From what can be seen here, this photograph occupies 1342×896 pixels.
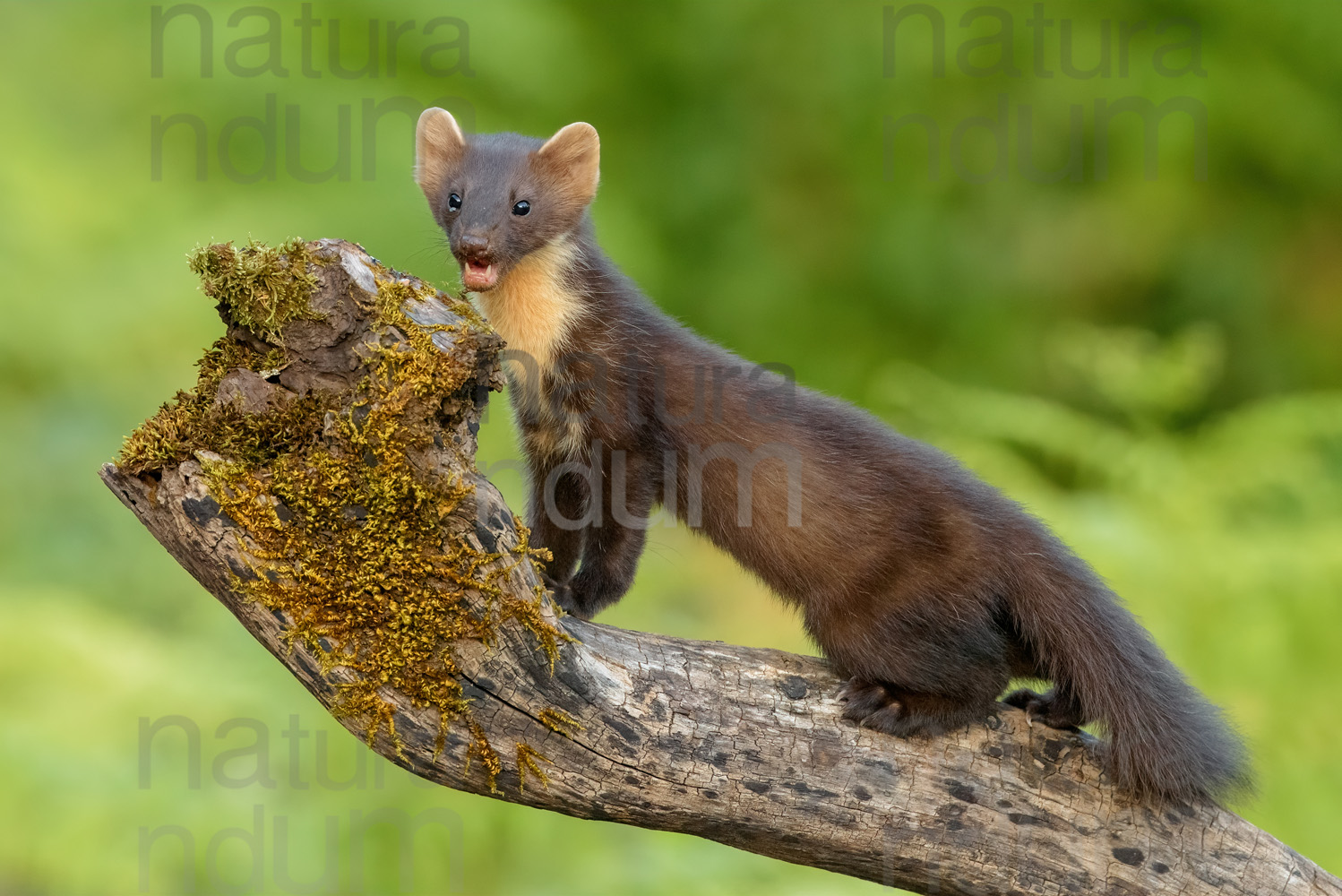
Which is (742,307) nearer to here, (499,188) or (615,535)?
(499,188)

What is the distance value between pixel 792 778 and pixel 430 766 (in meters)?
0.94

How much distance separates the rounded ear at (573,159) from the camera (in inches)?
150

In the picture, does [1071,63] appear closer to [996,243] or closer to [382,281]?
[996,243]

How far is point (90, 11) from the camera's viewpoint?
7.18m

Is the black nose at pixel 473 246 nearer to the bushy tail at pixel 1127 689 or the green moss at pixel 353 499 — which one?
the green moss at pixel 353 499

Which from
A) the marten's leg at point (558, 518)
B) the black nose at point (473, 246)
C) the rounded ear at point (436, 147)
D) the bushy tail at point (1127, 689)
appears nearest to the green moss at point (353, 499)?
the black nose at point (473, 246)

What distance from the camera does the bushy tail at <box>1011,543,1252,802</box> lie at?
339cm

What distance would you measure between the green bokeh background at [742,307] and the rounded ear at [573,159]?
0.48 meters

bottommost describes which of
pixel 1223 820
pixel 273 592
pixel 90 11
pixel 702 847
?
pixel 702 847

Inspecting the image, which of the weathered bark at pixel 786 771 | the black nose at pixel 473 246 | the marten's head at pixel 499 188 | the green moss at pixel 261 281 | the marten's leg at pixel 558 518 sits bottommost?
the weathered bark at pixel 786 771

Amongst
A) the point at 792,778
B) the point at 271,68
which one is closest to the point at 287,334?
the point at 792,778

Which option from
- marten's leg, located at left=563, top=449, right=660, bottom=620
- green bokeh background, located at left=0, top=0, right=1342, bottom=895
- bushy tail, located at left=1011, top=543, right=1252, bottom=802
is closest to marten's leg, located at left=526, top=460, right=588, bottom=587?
marten's leg, located at left=563, top=449, right=660, bottom=620

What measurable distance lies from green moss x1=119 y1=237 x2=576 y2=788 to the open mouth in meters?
0.59

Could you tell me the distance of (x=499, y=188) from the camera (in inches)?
144
